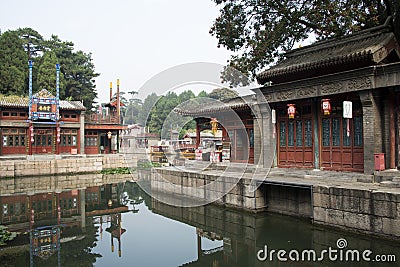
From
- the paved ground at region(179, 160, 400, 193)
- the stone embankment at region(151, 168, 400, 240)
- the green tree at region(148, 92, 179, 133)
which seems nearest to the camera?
the stone embankment at region(151, 168, 400, 240)

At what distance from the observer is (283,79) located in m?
14.1

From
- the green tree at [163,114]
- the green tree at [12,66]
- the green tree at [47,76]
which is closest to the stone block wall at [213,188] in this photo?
the green tree at [163,114]

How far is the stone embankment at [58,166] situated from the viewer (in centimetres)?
2358

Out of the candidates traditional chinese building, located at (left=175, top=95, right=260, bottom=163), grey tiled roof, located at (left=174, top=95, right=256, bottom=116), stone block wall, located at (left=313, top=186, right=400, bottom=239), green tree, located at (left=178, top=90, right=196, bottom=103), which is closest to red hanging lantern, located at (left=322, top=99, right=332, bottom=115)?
stone block wall, located at (left=313, top=186, right=400, bottom=239)

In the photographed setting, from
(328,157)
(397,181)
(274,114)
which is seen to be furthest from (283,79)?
(397,181)

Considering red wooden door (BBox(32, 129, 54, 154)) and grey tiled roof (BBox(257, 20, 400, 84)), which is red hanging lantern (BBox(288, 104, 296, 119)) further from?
red wooden door (BBox(32, 129, 54, 154))

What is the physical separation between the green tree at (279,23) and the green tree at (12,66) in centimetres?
2703

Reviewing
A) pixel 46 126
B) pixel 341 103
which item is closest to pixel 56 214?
pixel 341 103

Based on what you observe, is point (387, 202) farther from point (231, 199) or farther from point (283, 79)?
point (283, 79)

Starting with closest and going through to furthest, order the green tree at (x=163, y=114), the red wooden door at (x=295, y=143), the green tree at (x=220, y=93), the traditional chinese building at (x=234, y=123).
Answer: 1. the green tree at (x=163, y=114)
2. the green tree at (x=220, y=93)
3. the red wooden door at (x=295, y=143)
4. the traditional chinese building at (x=234, y=123)

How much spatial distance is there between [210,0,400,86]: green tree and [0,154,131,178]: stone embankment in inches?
625

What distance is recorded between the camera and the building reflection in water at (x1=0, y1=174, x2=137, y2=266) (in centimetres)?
952

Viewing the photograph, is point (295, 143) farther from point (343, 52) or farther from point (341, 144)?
point (343, 52)

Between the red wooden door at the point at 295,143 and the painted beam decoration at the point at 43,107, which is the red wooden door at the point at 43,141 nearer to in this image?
the painted beam decoration at the point at 43,107
